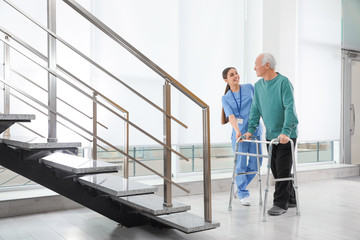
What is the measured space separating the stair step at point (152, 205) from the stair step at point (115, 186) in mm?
151

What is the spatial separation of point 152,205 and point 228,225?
34.5 inches

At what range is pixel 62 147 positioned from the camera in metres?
2.32

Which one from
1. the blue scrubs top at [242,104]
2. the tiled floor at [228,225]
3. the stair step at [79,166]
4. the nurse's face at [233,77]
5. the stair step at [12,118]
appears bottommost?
the tiled floor at [228,225]

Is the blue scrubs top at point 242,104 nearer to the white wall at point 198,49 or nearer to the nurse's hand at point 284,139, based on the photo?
the nurse's hand at point 284,139

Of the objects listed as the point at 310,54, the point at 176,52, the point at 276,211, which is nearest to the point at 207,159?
the point at 276,211

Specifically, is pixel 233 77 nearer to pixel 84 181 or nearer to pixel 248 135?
pixel 248 135

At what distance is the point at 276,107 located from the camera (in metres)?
3.66

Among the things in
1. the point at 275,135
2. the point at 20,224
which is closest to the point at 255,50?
the point at 275,135

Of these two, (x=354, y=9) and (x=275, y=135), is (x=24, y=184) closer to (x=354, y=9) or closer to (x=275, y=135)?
(x=275, y=135)

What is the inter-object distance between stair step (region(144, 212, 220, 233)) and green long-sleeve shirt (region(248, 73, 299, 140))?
118cm

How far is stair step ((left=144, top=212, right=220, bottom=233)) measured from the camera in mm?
2652

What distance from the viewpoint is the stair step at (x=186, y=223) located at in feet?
8.70

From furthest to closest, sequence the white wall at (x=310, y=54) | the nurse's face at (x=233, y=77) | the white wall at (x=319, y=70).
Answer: the white wall at (x=319, y=70) < the white wall at (x=310, y=54) < the nurse's face at (x=233, y=77)

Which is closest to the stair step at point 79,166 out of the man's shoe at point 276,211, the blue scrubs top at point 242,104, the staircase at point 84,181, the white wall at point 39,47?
the staircase at point 84,181
